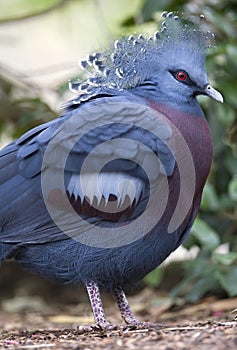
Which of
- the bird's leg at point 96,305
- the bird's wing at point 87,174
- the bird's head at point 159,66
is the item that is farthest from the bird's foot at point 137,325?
the bird's head at point 159,66

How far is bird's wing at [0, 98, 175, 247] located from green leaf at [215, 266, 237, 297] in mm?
1453

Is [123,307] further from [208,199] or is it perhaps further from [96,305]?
[208,199]

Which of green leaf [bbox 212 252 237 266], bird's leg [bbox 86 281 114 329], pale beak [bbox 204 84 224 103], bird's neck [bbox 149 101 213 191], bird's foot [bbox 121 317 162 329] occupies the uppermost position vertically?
pale beak [bbox 204 84 224 103]

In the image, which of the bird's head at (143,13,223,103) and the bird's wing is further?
the bird's head at (143,13,223,103)

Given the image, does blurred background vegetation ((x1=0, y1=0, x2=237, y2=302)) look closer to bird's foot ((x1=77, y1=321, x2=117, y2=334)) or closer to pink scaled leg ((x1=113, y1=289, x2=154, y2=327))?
pink scaled leg ((x1=113, y1=289, x2=154, y2=327))

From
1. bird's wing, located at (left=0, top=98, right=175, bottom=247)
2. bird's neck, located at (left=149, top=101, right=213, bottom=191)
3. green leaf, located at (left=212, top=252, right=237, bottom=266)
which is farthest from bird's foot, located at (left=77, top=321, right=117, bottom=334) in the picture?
green leaf, located at (left=212, top=252, right=237, bottom=266)

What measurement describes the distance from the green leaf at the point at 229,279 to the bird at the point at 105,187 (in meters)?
1.11

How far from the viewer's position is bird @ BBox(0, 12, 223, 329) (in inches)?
150

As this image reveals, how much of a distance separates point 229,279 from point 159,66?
1739 mm

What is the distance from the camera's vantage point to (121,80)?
4176 millimetres

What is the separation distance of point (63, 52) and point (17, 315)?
4.67m

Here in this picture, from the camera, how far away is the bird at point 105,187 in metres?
3.82

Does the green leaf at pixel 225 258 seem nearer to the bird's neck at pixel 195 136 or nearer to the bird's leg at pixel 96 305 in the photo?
the bird's neck at pixel 195 136

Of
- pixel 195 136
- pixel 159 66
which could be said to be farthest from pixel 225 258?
pixel 159 66
